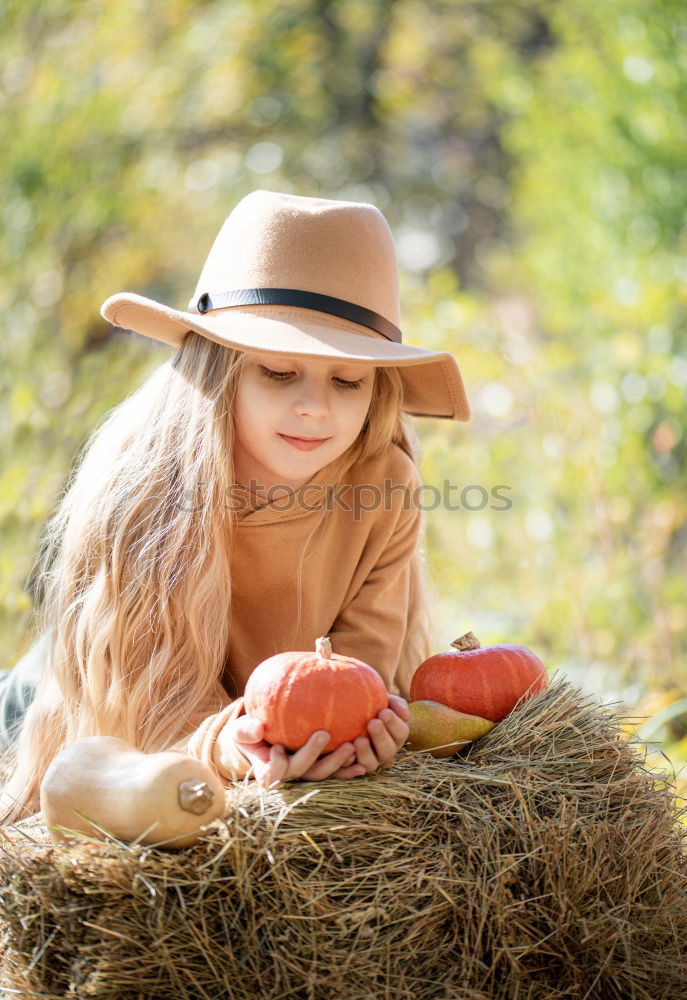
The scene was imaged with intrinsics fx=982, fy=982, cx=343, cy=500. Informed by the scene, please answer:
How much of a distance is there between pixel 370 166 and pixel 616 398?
11.0m

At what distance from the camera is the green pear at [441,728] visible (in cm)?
204

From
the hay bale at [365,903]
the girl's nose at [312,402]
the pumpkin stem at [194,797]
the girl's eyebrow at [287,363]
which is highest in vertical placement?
the girl's eyebrow at [287,363]

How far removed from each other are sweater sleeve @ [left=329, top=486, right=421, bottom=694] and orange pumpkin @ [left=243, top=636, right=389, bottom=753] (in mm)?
582

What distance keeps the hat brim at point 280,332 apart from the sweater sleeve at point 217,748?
0.79 meters

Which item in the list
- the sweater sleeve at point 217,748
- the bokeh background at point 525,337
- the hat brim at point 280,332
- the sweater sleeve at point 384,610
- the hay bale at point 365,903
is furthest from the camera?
the bokeh background at point 525,337

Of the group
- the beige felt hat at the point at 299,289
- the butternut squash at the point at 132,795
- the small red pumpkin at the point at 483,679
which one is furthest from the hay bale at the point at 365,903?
the beige felt hat at the point at 299,289

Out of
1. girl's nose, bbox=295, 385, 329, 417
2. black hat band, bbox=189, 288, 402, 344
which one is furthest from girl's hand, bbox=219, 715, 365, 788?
black hat band, bbox=189, 288, 402, 344

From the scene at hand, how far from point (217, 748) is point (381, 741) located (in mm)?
378

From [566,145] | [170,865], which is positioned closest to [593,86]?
[566,145]

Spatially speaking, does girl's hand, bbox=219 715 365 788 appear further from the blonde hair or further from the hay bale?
the blonde hair

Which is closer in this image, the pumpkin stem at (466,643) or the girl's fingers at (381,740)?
the girl's fingers at (381,740)

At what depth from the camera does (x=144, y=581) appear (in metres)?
2.37

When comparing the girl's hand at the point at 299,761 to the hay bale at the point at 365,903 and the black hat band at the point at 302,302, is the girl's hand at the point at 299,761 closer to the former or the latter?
the hay bale at the point at 365,903

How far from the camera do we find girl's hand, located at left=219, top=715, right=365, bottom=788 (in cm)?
183
